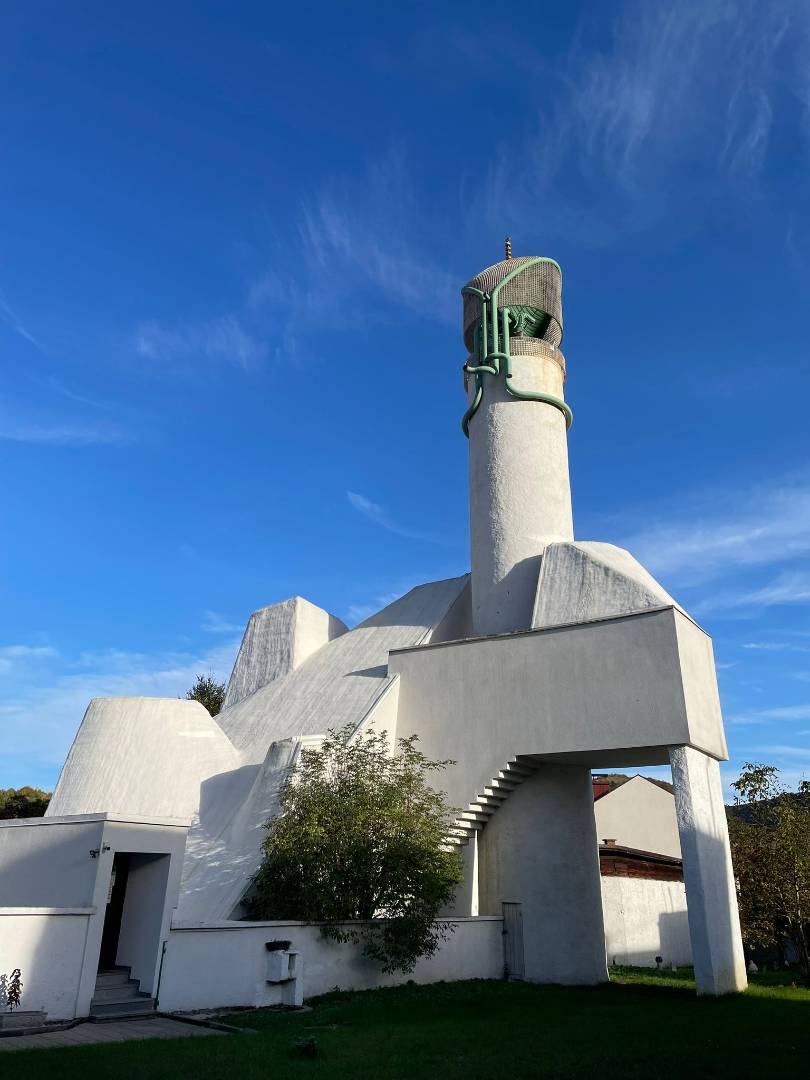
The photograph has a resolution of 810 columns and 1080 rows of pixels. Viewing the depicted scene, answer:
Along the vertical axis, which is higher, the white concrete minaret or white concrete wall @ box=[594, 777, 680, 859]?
the white concrete minaret

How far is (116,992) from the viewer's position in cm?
1038

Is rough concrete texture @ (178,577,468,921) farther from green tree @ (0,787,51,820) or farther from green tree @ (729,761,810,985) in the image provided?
green tree @ (0,787,51,820)

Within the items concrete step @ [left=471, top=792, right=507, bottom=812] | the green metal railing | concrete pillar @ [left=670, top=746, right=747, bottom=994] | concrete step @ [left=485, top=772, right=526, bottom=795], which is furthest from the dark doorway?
the green metal railing

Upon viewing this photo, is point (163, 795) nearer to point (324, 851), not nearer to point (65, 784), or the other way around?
point (65, 784)

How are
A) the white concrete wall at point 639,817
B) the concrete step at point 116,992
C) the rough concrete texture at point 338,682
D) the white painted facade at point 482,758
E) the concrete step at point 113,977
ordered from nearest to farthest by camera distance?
the concrete step at point 116,992 → the concrete step at point 113,977 → the white painted facade at point 482,758 → the rough concrete texture at point 338,682 → the white concrete wall at point 639,817

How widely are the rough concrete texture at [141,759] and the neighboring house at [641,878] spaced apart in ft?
32.2

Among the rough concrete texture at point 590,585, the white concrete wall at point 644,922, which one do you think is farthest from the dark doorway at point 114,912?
the white concrete wall at point 644,922

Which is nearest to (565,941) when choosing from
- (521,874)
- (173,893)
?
(521,874)

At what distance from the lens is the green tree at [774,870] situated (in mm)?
16688

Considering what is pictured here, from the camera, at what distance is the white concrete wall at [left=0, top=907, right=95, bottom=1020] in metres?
9.10

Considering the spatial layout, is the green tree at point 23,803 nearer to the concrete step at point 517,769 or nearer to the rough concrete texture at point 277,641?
the rough concrete texture at point 277,641

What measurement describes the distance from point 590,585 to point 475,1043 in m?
10.1

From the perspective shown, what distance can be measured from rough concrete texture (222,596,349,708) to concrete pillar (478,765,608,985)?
7294 mm

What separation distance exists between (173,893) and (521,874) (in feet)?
24.3
